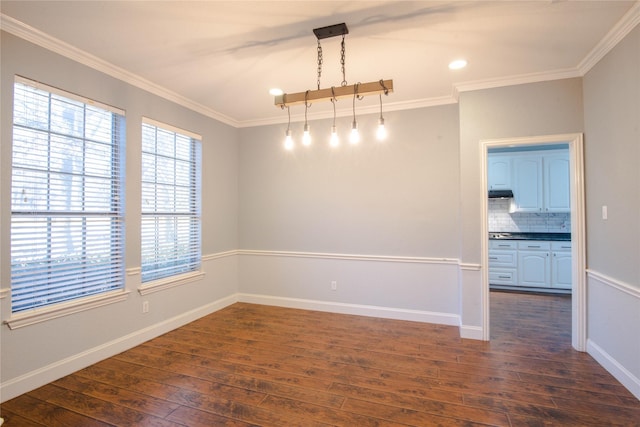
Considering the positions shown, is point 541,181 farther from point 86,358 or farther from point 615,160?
point 86,358

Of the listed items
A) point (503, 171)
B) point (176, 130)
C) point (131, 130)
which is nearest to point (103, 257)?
point (131, 130)

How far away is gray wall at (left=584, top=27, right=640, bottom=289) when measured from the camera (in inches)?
87.4

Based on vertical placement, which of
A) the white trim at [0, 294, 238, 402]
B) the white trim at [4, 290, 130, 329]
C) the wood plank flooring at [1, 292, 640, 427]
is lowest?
the wood plank flooring at [1, 292, 640, 427]

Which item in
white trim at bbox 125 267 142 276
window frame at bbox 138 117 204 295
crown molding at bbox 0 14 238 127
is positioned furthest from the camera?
window frame at bbox 138 117 204 295

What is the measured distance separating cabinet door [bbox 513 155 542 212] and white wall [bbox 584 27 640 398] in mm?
2736

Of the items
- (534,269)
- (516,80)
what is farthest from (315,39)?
(534,269)

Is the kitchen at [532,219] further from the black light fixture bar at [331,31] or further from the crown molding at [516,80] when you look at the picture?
the black light fixture bar at [331,31]

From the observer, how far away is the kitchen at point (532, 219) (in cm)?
505

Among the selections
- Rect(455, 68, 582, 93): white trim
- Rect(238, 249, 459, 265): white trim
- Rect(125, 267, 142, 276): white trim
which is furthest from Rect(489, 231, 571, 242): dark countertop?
Rect(125, 267, 142, 276): white trim

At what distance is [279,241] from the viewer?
453 cm

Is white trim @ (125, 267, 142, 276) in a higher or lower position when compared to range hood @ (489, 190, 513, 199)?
lower

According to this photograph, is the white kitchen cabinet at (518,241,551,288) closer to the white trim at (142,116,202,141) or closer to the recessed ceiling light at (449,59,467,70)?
the recessed ceiling light at (449,59,467,70)

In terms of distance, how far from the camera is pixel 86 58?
2.68 metres

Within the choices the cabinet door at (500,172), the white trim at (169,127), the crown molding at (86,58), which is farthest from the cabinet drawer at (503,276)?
the crown molding at (86,58)
